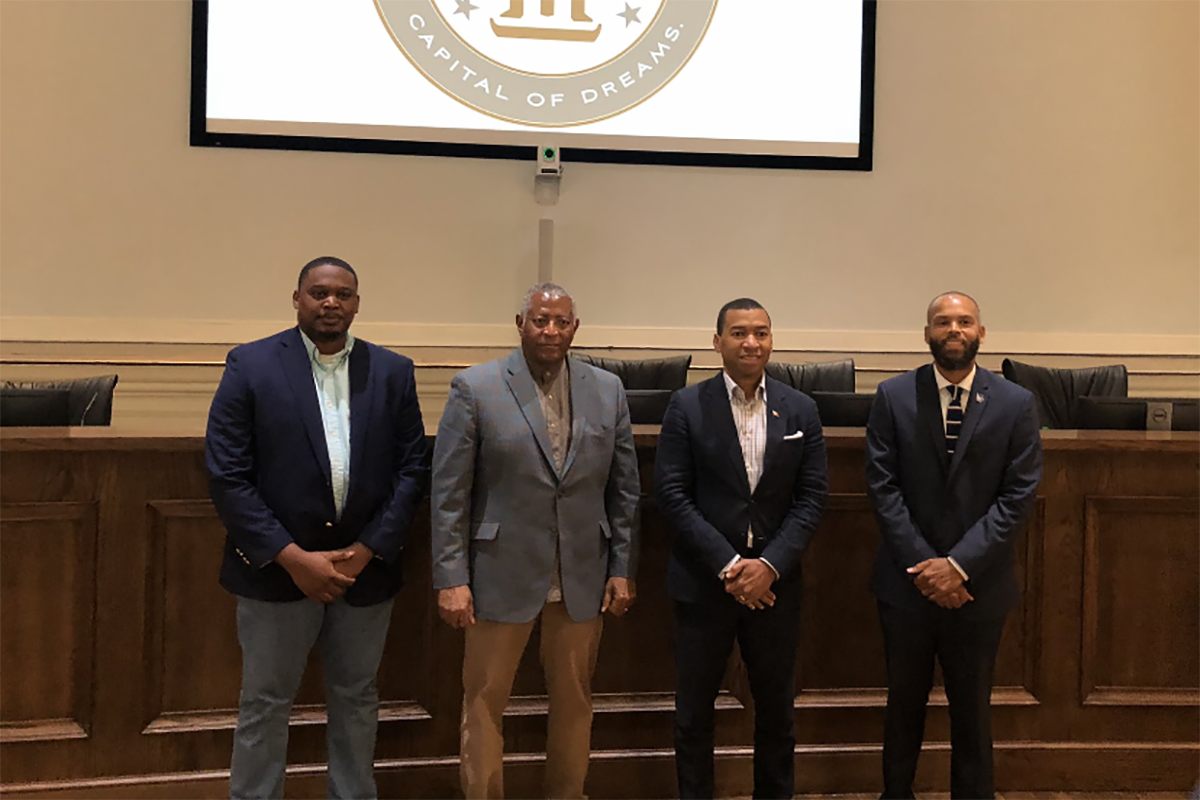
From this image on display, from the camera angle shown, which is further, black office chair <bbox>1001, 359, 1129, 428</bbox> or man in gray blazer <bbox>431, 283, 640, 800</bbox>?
black office chair <bbox>1001, 359, 1129, 428</bbox>

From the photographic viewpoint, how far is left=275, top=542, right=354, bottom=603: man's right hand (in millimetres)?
1843

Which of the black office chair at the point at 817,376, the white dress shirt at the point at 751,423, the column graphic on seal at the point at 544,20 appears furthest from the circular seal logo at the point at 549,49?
the white dress shirt at the point at 751,423

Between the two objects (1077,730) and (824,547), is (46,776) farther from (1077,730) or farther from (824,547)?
(1077,730)

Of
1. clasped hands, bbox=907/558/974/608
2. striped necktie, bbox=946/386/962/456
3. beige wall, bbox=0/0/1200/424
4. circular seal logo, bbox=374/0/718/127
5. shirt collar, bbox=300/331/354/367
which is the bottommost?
clasped hands, bbox=907/558/974/608

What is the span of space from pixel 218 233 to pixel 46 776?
271 centimetres

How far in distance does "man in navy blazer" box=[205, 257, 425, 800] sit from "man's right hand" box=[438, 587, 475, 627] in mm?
169

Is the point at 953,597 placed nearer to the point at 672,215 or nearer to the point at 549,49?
the point at 672,215

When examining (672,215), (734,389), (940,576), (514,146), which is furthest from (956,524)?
(514,146)

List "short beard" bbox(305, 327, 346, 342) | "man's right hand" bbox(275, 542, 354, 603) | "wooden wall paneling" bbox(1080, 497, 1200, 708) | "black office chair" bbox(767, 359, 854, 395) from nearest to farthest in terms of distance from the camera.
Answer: "man's right hand" bbox(275, 542, 354, 603), "short beard" bbox(305, 327, 346, 342), "wooden wall paneling" bbox(1080, 497, 1200, 708), "black office chair" bbox(767, 359, 854, 395)

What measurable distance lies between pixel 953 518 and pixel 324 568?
1.52 m

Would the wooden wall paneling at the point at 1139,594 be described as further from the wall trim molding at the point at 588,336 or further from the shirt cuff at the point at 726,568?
the wall trim molding at the point at 588,336

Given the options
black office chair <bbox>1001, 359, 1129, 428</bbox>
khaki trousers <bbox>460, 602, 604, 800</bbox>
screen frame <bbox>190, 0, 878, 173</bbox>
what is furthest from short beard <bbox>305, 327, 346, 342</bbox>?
black office chair <bbox>1001, 359, 1129, 428</bbox>

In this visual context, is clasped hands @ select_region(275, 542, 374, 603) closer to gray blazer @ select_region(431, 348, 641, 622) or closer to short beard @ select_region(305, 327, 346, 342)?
gray blazer @ select_region(431, 348, 641, 622)

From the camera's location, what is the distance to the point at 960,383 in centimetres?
211
